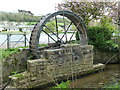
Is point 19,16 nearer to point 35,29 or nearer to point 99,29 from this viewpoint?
point 35,29

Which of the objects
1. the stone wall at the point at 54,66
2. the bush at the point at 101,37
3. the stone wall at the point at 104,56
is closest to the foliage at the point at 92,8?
the bush at the point at 101,37

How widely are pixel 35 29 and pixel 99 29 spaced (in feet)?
15.2

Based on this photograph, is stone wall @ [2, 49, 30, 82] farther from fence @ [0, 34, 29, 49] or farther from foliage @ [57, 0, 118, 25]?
foliage @ [57, 0, 118, 25]

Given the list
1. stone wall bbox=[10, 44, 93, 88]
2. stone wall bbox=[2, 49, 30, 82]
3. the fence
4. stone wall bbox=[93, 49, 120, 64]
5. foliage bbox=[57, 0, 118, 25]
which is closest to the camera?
stone wall bbox=[10, 44, 93, 88]

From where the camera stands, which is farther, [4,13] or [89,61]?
[89,61]

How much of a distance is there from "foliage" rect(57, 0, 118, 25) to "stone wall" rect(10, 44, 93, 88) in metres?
3.33

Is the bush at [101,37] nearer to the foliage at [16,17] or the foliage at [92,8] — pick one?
the foliage at [92,8]

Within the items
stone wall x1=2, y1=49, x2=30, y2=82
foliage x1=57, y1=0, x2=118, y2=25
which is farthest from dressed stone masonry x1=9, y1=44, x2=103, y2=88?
foliage x1=57, y1=0, x2=118, y2=25

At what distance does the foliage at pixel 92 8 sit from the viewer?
1022 cm

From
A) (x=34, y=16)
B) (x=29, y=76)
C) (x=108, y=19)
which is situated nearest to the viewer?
(x=29, y=76)

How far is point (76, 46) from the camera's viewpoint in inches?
290

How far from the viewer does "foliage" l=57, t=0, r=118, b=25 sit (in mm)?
10219

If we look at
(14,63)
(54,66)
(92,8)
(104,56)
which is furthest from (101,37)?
(14,63)

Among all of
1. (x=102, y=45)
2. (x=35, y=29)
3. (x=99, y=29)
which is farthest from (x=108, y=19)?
(x=35, y=29)
